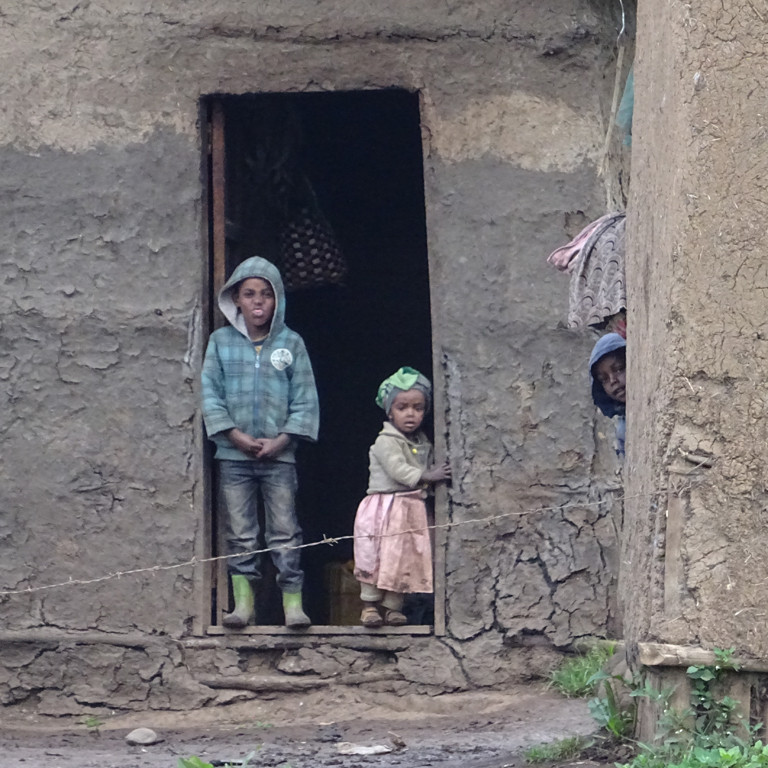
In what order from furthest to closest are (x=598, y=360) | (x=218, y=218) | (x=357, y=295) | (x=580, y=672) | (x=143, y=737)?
1. (x=357, y=295)
2. (x=218, y=218)
3. (x=580, y=672)
4. (x=143, y=737)
5. (x=598, y=360)

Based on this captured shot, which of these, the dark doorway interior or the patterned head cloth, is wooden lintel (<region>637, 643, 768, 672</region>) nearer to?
the patterned head cloth

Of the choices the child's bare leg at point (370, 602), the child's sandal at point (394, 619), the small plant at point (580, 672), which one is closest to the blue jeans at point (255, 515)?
the child's bare leg at point (370, 602)

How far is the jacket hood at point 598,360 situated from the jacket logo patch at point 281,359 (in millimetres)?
1676

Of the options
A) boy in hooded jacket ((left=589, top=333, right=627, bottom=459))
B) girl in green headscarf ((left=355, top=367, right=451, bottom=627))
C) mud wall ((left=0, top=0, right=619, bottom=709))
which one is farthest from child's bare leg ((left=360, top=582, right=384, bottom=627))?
boy in hooded jacket ((left=589, top=333, right=627, bottom=459))

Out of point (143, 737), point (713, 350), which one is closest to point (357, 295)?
point (143, 737)

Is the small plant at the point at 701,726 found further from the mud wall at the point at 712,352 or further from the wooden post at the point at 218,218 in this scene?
the wooden post at the point at 218,218

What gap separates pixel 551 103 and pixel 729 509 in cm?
283

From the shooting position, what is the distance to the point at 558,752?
4352 mm

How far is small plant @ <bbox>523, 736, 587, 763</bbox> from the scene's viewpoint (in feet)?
14.2

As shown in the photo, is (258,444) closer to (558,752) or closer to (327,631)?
(327,631)

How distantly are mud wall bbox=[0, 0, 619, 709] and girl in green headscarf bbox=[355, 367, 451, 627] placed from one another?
167mm

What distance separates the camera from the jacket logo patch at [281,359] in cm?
647

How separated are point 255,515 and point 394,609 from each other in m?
0.71

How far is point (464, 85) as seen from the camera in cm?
626
